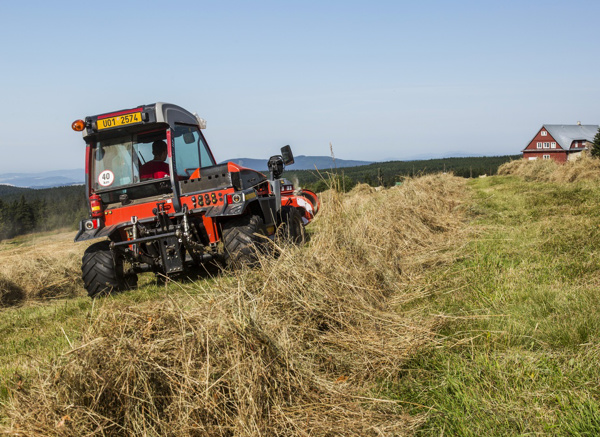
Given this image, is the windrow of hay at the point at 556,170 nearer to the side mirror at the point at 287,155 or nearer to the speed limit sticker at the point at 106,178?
the side mirror at the point at 287,155

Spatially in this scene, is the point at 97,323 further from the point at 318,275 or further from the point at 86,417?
the point at 318,275

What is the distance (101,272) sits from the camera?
6.86m

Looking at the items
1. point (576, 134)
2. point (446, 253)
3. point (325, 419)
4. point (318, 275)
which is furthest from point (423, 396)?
point (576, 134)

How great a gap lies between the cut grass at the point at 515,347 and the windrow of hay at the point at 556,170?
12.4m

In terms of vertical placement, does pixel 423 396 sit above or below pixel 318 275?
below

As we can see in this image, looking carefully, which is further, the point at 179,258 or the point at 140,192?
the point at 140,192

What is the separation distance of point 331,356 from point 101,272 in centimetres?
448

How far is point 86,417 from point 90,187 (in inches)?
213

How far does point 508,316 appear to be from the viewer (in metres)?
3.83

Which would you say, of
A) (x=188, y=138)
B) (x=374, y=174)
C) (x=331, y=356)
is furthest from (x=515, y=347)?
(x=374, y=174)

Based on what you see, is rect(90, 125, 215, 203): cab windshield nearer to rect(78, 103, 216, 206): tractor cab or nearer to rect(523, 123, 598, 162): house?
rect(78, 103, 216, 206): tractor cab

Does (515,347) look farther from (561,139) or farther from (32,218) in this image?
(561,139)

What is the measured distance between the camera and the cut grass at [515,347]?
100 inches

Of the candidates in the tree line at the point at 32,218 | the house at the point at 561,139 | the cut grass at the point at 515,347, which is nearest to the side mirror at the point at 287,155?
the cut grass at the point at 515,347
